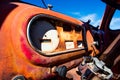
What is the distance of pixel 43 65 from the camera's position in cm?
255

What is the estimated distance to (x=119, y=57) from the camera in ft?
9.78

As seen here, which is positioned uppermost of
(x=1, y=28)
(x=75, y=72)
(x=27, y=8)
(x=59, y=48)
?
(x=27, y=8)

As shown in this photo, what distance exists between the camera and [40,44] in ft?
8.45

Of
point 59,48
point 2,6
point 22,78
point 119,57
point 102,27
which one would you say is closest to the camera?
point 22,78

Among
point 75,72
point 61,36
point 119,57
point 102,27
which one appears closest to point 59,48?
point 61,36

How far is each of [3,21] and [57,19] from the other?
64cm

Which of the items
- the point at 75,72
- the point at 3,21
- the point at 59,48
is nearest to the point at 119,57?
the point at 75,72

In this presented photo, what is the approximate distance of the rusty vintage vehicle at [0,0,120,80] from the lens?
7.70 ft

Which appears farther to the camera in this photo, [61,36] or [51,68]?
[61,36]

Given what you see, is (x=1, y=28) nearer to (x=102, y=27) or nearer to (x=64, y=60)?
(x=64, y=60)

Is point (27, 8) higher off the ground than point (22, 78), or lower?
higher

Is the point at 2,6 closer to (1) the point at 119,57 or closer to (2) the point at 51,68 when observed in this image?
(2) the point at 51,68

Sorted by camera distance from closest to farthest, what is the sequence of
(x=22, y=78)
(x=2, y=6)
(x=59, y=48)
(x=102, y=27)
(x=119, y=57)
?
(x=22, y=78) < (x=2, y=6) < (x=59, y=48) < (x=119, y=57) < (x=102, y=27)

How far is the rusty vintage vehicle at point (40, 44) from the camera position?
92.4 inches
